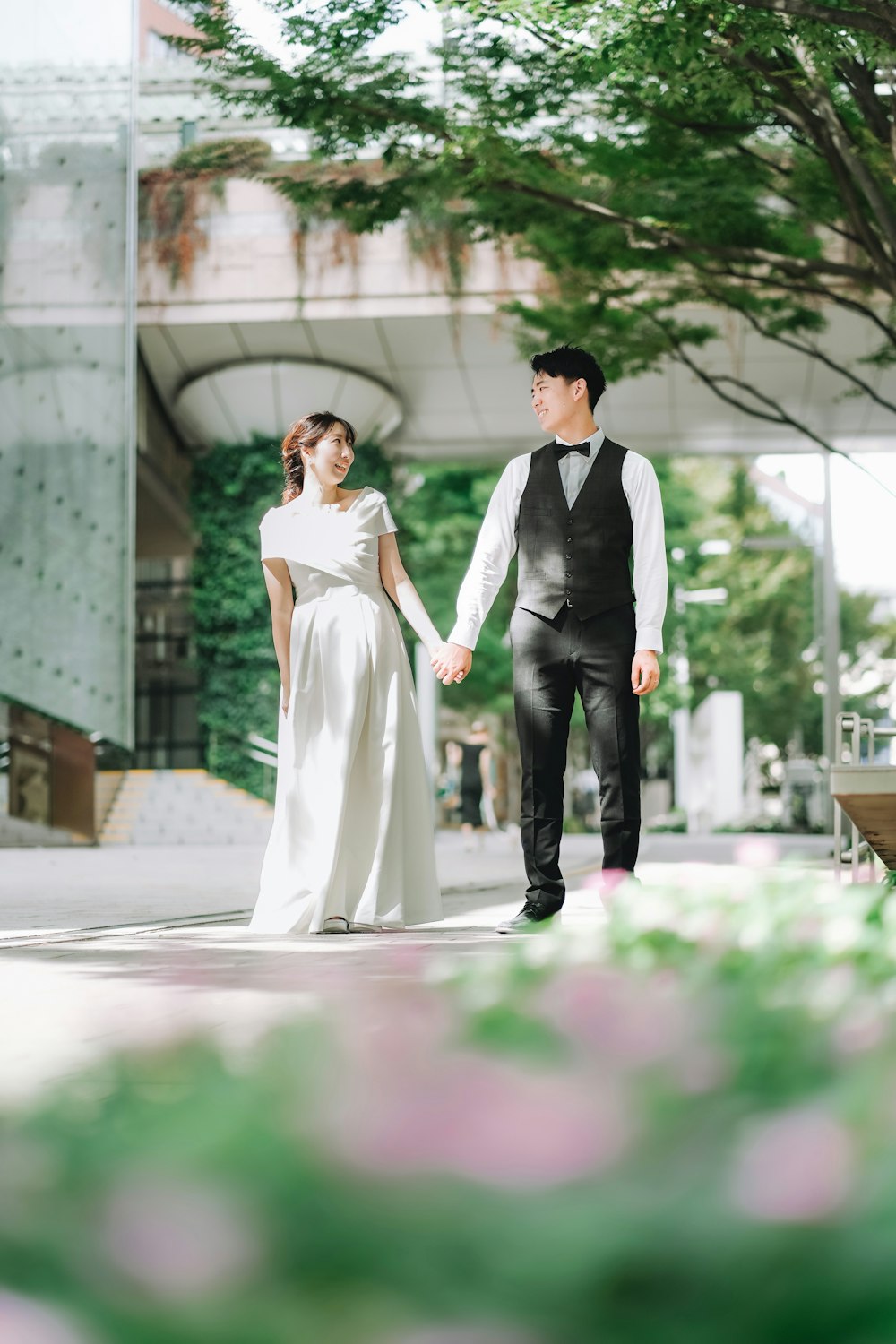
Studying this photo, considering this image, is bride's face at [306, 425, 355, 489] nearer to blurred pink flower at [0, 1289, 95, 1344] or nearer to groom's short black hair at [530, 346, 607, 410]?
groom's short black hair at [530, 346, 607, 410]

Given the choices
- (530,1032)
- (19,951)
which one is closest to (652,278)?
(19,951)

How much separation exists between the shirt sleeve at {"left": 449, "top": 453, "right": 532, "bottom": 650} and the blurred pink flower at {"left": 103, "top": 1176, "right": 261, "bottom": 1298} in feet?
16.1

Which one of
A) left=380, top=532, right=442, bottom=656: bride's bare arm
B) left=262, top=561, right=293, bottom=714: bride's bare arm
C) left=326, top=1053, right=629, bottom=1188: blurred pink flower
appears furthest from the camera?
left=262, top=561, right=293, bottom=714: bride's bare arm

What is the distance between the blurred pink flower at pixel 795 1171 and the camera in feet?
2.40

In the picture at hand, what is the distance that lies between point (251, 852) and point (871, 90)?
39.4ft

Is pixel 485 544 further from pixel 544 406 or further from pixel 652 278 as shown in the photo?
pixel 652 278

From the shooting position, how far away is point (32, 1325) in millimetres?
646

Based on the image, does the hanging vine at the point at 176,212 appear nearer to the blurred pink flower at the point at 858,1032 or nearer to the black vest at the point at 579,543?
the black vest at the point at 579,543

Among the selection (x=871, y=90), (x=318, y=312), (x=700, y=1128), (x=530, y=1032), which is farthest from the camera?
(x=318, y=312)

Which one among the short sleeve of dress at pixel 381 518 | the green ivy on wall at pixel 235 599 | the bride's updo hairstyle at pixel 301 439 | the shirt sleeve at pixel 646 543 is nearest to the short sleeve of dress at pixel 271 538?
the bride's updo hairstyle at pixel 301 439

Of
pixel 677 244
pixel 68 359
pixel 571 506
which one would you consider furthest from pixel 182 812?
pixel 571 506

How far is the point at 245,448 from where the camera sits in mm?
25984

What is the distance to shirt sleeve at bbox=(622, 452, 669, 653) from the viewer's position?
18.1ft

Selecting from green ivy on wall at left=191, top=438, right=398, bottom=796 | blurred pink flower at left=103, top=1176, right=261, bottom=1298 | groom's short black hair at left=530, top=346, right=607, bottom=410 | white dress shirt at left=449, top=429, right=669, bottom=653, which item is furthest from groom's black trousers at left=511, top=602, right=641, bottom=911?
green ivy on wall at left=191, top=438, right=398, bottom=796
